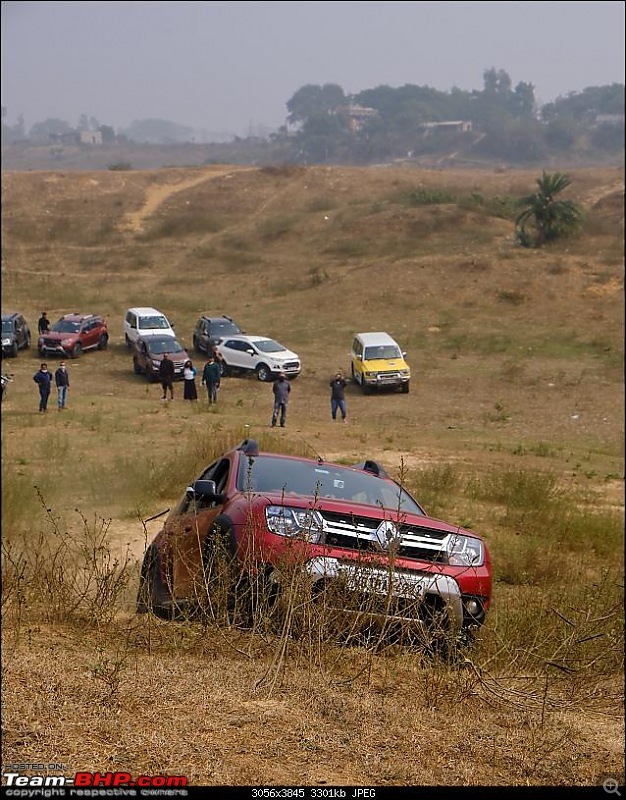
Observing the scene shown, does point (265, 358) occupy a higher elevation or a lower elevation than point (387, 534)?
higher

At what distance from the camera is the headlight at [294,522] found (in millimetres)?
5695

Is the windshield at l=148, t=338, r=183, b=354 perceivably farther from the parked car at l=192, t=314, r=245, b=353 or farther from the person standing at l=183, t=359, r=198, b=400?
the person standing at l=183, t=359, r=198, b=400

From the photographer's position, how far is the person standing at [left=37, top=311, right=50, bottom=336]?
1208 cm

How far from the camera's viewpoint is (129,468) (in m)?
10.8

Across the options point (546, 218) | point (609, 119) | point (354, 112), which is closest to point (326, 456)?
point (546, 218)

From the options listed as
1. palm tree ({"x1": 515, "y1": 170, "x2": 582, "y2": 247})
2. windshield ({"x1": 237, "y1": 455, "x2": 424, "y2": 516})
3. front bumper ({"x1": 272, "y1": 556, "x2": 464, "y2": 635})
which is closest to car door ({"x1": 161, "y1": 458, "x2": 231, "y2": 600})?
windshield ({"x1": 237, "y1": 455, "x2": 424, "y2": 516})

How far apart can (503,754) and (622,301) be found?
27786 millimetres

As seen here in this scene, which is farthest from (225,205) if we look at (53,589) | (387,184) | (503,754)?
(503,754)

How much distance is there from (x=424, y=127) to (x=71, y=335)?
7149cm

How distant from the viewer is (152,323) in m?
11.2

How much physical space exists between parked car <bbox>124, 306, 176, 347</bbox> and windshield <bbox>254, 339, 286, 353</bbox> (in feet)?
4.35

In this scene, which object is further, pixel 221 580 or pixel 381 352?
pixel 381 352

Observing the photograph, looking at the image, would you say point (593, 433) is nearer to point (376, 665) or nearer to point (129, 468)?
point (129, 468)

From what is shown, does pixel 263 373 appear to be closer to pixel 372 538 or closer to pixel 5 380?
pixel 5 380
